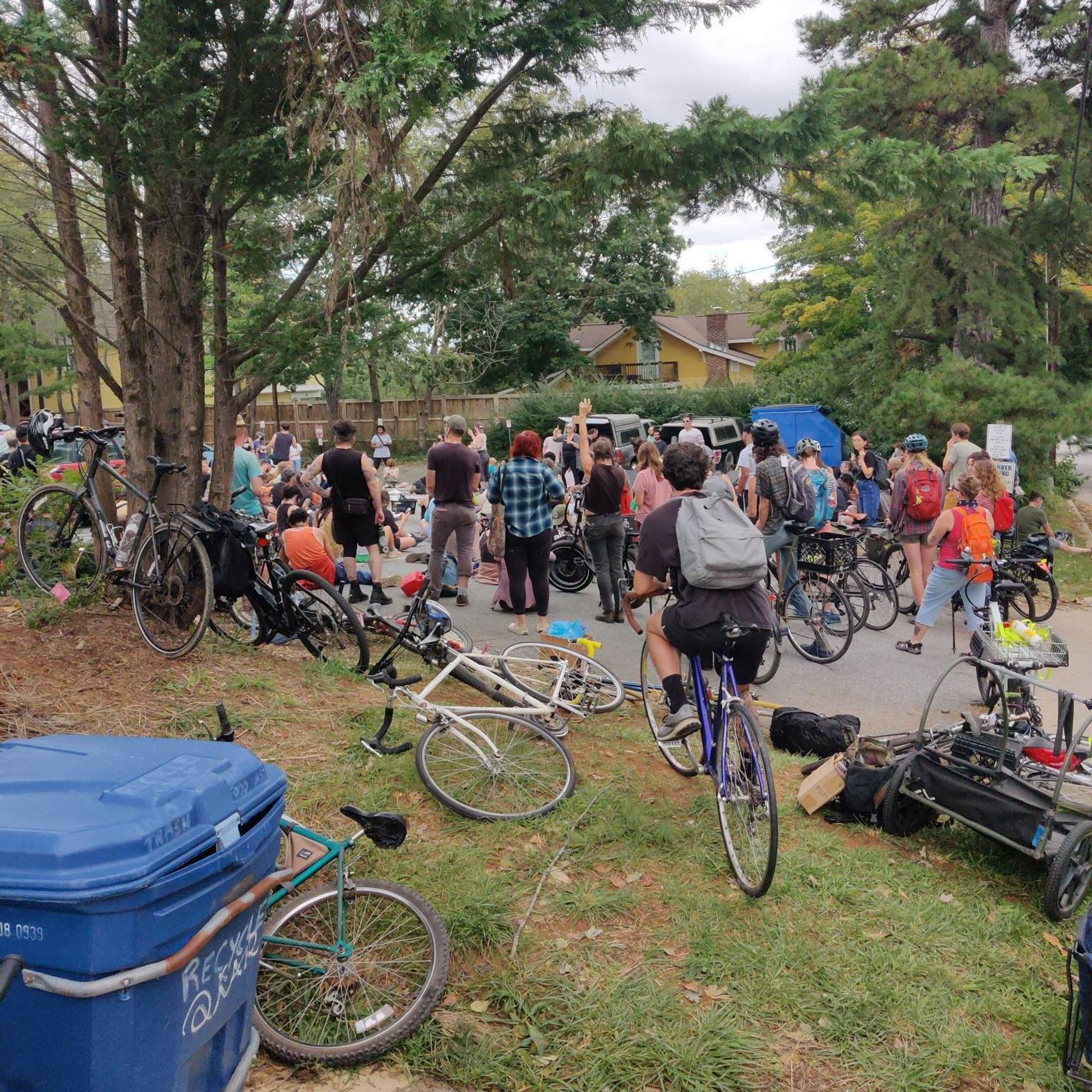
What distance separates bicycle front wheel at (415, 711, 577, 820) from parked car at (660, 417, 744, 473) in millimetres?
16299

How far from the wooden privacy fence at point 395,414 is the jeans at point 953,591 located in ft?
89.4

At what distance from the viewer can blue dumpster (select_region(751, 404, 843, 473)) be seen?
21703mm

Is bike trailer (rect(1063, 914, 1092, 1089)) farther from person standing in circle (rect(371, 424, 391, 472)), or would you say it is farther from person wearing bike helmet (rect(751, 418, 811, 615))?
person standing in circle (rect(371, 424, 391, 472))

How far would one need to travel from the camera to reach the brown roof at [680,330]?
47000mm

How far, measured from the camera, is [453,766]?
488 cm

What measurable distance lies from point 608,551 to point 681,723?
16.9ft

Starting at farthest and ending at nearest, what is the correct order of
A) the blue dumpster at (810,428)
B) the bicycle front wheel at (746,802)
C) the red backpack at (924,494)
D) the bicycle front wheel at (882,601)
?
the blue dumpster at (810,428), the bicycle front wheel at (882,601), the red backpack at (924,494), the bicycle front wheel at (746,802)

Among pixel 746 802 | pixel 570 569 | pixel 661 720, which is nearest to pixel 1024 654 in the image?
pixel 661 720

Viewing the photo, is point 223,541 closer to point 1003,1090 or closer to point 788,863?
point 788,863

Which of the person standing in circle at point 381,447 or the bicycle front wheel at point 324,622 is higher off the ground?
the person standing in circle at point 381,447

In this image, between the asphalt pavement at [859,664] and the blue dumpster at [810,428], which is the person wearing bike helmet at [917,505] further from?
the blue dumpster at [810,428]

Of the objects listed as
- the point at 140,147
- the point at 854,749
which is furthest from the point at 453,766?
the point at 140,147

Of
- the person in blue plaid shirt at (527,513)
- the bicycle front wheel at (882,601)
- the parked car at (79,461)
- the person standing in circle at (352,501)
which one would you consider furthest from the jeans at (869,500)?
the parked car at (79,461)

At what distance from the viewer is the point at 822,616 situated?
878 cm
